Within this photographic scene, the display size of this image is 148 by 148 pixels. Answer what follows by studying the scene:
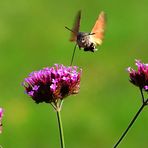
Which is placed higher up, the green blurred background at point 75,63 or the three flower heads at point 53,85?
the green blurred background at point 75,63

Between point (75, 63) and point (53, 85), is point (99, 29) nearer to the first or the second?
point (53, 85)

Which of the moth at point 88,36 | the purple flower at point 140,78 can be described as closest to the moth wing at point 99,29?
the moth at point 88,36

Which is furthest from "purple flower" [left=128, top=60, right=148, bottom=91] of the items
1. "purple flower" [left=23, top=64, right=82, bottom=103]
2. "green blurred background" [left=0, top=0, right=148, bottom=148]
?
"green blurred background" [left=0, top=0, right=148, bottom=148]

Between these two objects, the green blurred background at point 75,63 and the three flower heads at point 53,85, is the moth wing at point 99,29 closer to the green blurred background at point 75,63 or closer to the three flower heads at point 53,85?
the three flower heads at point 53,85

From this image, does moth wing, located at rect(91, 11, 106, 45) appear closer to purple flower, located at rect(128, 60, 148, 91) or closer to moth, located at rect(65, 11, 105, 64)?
moth, located at rect(65, 11, 105, 64)

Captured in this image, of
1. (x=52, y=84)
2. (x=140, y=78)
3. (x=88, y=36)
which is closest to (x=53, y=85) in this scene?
(x=52, y=84)
